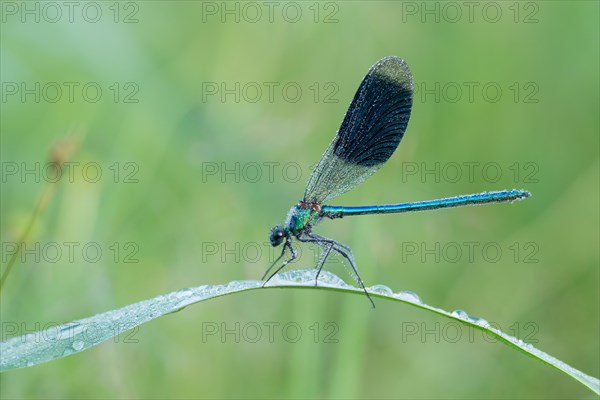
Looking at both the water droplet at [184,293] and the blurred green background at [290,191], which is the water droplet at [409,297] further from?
the blurred green background at [290,191]

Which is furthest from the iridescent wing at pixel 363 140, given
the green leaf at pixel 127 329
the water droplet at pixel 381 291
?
the green leaf at pixel 127 329

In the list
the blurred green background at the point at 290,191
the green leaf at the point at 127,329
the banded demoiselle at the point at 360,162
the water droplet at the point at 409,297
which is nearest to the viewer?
the green leaf at the point at 127,329

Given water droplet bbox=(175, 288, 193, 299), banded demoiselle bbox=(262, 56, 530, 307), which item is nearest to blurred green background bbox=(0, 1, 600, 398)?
banded demoiselle bbox=(262, 56, 530, 307)

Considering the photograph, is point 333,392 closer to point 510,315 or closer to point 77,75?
point 510,315

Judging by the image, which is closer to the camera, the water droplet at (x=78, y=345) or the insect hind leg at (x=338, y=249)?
the water droplet at (x=78, y=345)

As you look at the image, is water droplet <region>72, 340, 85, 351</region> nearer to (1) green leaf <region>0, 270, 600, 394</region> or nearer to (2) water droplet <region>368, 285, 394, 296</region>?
(1) green leaf <region>0, 270, 600, 394</region>

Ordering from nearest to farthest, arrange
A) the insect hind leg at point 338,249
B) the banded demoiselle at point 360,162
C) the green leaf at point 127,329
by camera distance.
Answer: the green leaf at point 127,329, the insect hind leg at point 338,249, the banded demoiselle at point 360,162

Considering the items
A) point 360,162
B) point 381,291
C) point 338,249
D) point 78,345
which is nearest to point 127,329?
point 78,345
